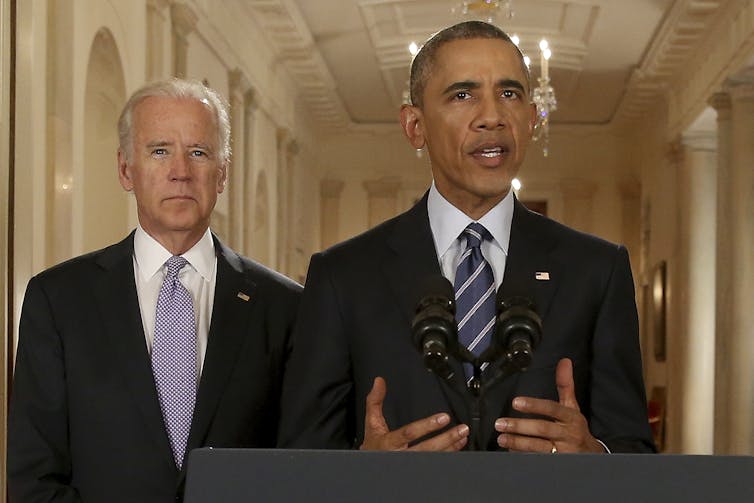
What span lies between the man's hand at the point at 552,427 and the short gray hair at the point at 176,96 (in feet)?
4.44

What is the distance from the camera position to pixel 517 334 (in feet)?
7.85

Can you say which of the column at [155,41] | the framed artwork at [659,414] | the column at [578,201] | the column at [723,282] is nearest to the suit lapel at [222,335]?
the column at [155,41]

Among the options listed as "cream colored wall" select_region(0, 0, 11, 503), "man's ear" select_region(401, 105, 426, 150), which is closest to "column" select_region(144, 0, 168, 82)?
"cream colored wall" select_region(0, 0, 11, 503)

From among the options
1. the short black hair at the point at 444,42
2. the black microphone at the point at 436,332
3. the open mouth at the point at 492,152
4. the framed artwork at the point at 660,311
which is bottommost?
the black microphone at the point at 436,332

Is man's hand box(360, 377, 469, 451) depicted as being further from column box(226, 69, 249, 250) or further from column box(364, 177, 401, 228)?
column box(364, 177, 401, 228)

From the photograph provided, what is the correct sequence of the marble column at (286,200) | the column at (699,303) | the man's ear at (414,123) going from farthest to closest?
the marble column at (286,200) → the column at (699,303) → the man's ear at (414,123)

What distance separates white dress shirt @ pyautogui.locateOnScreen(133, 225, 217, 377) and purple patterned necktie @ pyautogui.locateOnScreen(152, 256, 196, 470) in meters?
0.03

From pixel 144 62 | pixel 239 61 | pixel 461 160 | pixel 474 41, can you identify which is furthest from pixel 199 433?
pixel 239 61

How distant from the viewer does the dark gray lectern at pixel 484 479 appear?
2.02 meters

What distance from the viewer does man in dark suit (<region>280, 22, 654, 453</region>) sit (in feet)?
10.1

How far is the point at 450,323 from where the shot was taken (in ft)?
7.82

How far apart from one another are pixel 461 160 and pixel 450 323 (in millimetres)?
810

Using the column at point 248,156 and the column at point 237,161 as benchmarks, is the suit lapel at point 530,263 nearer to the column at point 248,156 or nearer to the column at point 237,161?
the column at point 237,161

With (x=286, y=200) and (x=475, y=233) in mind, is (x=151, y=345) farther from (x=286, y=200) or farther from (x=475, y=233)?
(x=286, y=200)
